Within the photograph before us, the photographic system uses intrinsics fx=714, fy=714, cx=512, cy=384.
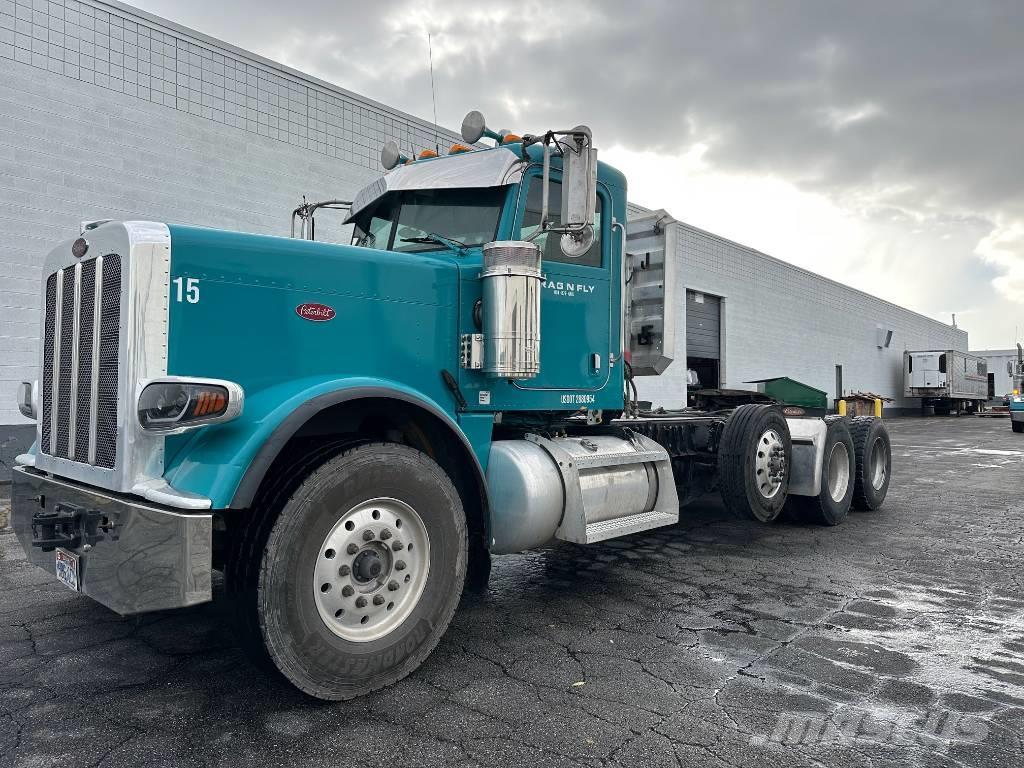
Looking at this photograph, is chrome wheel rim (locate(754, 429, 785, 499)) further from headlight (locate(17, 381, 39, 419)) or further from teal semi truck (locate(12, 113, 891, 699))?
headlight (locate(17, 381, 39, 419))

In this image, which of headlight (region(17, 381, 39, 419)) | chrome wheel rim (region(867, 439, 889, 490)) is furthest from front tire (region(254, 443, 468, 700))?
chrome wheel rim (region(867, 439, 889, 490))

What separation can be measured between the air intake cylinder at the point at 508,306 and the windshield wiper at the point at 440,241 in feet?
1.12

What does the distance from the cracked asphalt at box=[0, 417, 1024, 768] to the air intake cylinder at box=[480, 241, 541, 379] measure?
1549 mm

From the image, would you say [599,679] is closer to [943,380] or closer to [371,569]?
[371,569]

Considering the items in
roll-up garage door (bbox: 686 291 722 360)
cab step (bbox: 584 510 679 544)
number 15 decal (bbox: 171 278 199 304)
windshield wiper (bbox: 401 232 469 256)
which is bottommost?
cab step (bbox: 584 510 679 544)

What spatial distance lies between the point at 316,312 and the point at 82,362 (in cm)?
113

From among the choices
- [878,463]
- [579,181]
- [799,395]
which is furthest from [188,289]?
[878,463]

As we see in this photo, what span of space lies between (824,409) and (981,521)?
1994 millimetres

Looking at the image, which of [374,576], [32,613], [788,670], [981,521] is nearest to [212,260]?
[374,576]

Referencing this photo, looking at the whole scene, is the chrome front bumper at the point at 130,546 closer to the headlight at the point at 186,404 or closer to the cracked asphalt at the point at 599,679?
the headlight at the point at 186,404

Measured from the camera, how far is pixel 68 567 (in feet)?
10.6

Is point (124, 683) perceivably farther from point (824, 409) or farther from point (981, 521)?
point (981, 521)

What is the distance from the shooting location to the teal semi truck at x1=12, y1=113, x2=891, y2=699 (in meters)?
2.95

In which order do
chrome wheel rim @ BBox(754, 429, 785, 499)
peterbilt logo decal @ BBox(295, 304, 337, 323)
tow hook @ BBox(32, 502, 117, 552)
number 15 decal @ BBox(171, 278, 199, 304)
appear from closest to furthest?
1. tow hook @ BBox(32, 502, 117, 552)
2. number 15 decal @ BBox(171, 278, 199, 304)
3. peterbilt logo decal @ BBox(295, 304, 337, 323)
4. chrome wheel rim @ BBox(754, 429, 785, 499)
